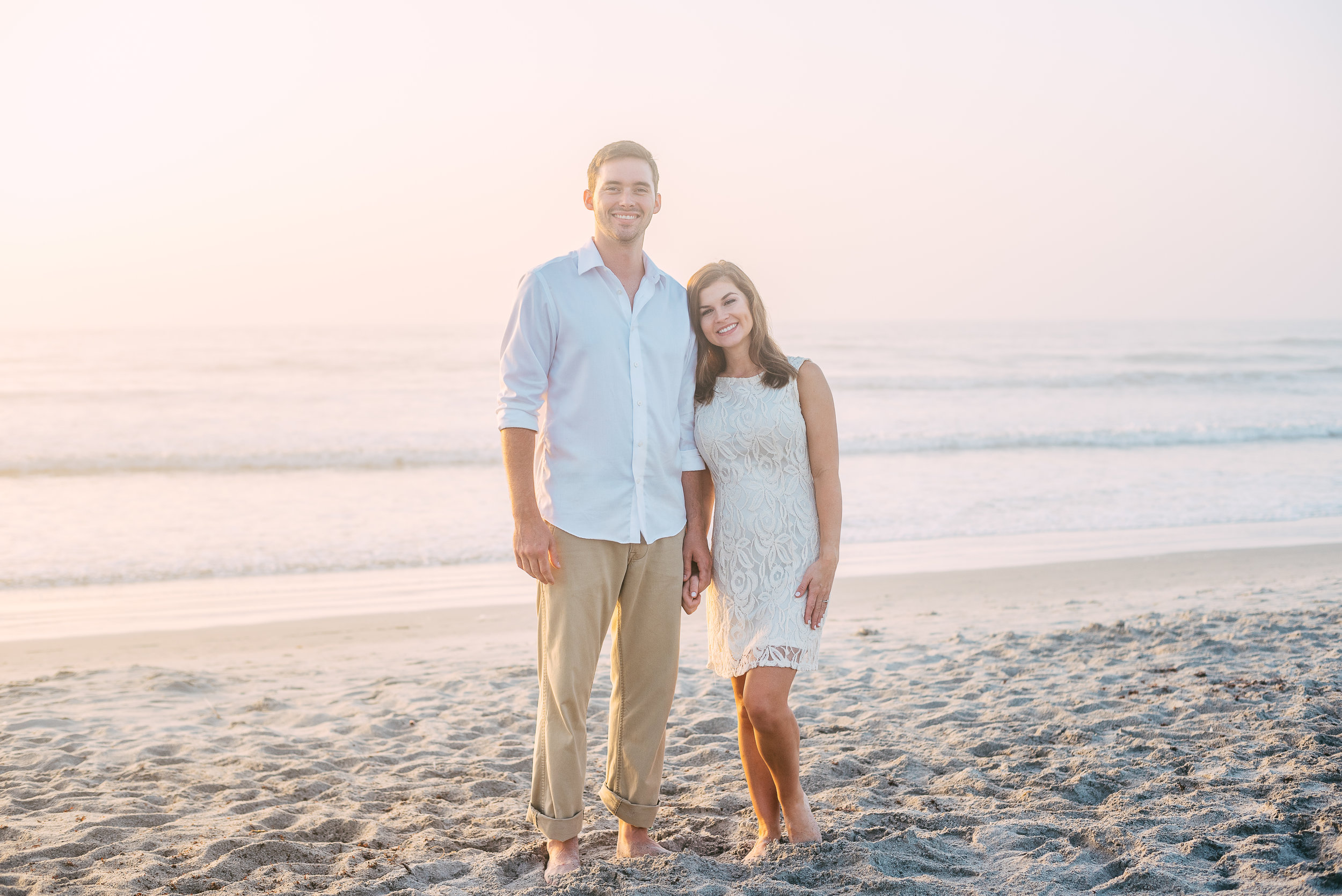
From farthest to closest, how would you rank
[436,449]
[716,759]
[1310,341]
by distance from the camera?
[1310,341], [436,449], [716,759]

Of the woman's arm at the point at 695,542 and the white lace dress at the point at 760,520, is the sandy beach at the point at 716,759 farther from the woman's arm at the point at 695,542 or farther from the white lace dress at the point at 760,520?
the woman's arm at the point at 695,542

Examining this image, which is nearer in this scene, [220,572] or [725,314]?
[725,314]

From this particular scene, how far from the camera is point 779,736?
2848 millimetres

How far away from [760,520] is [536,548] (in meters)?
0.71

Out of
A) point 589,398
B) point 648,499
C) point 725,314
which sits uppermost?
point 725,314

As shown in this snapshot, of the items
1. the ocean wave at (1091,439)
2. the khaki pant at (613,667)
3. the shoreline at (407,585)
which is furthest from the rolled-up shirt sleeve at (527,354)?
the ocean wave at (1091,439)

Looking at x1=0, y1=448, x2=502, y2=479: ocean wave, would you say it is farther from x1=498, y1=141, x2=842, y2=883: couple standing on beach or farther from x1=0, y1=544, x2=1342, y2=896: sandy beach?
x1=498, y1=141, x2=842, y2=883: couple standing on beach

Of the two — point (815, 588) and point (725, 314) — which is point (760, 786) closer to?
point (815, 588)

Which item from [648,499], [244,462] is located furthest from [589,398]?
[244,462]

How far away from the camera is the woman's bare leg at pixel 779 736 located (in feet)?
9.26

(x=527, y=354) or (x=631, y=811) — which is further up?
(x=527, y=354)

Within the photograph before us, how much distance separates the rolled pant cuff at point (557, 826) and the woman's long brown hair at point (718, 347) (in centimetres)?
136

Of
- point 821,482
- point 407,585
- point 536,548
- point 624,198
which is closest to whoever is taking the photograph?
point 536,548

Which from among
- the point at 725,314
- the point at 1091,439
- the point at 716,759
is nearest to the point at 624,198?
the point at 725,314
